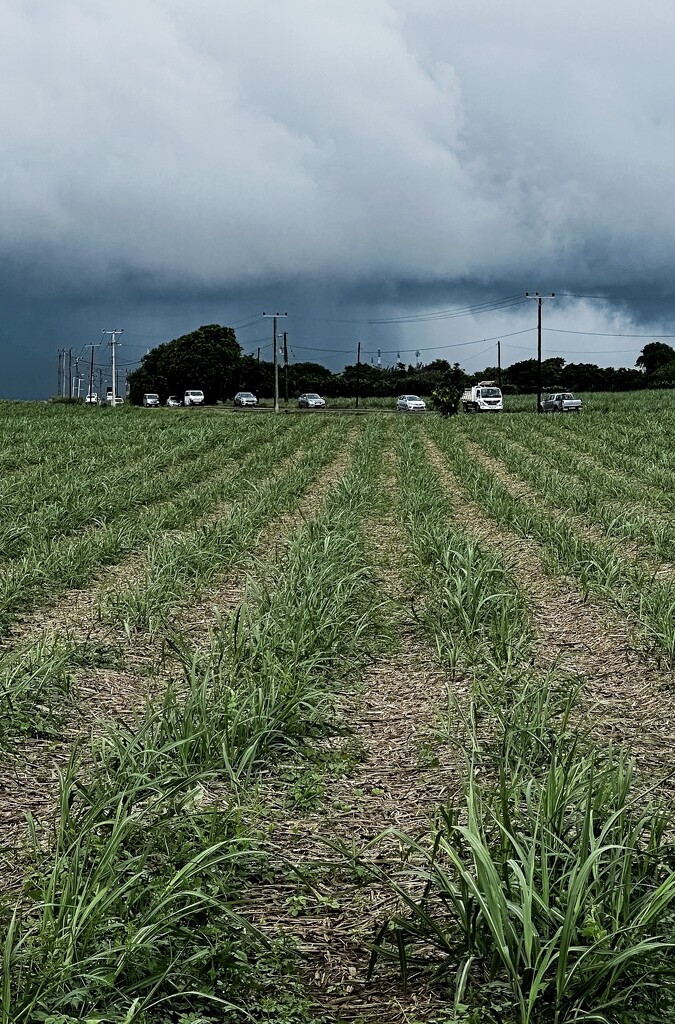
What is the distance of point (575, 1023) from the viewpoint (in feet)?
8.07

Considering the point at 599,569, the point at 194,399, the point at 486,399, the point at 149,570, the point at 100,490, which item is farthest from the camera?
the point at 194,399

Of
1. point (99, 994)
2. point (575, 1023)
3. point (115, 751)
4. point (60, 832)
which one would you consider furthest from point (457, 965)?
point (115, 751)

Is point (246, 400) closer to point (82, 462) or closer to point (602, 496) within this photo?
point (82, 462)

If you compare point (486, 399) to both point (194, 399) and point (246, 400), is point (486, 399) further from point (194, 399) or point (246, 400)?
point (194, 399)

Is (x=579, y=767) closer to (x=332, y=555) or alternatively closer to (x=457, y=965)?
(x=457, y=965)

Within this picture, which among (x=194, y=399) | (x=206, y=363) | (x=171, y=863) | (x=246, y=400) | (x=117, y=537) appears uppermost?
(x=206, y=363)

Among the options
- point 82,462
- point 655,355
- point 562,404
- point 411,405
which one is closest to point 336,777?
point 82,462

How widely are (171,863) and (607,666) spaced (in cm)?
374

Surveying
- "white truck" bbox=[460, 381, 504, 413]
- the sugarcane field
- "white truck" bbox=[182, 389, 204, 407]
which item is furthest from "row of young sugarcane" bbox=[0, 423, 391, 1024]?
"white truck" bbox=[182, 389, 204, 407]

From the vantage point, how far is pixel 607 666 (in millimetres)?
6004

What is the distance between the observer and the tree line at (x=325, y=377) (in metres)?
86.5

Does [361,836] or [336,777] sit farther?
[336,777]

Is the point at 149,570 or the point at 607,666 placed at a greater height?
the point at 149,570

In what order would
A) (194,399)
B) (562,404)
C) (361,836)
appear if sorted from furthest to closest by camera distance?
(194,399) < (562,404) < (361,836)
